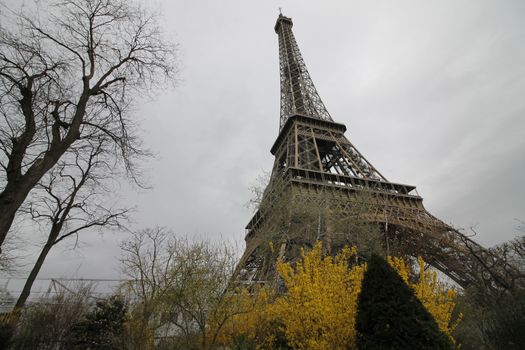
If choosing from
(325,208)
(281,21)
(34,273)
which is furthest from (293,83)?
(34,273)

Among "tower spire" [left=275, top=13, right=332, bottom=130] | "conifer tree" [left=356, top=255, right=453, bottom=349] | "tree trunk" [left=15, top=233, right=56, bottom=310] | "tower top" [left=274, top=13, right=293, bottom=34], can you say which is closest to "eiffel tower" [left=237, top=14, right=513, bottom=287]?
"tower spire" [left=275, top=13, right=332, bottom=130]

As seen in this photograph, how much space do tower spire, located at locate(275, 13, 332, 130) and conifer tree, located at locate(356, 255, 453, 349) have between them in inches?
1183

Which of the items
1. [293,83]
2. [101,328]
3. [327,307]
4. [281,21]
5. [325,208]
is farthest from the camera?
[281,21]

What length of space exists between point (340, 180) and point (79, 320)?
22125 millimetres

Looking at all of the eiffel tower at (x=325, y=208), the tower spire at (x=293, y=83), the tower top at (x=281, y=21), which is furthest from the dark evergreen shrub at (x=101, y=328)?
the tower top at (x=281, y=21)

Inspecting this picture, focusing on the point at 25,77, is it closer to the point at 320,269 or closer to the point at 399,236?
the point at 320,269

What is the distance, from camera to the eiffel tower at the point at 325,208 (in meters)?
14.5

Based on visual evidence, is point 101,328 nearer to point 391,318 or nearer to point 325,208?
point 391,318

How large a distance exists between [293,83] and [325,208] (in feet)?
103

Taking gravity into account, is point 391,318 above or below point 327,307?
below

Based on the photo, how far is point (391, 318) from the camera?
4691 mm

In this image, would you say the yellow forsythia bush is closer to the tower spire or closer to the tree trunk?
the tree trunk

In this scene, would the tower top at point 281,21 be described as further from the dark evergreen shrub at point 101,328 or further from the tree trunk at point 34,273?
the dark evergreen shrub at point 101,328

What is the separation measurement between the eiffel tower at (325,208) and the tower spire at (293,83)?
164mm
